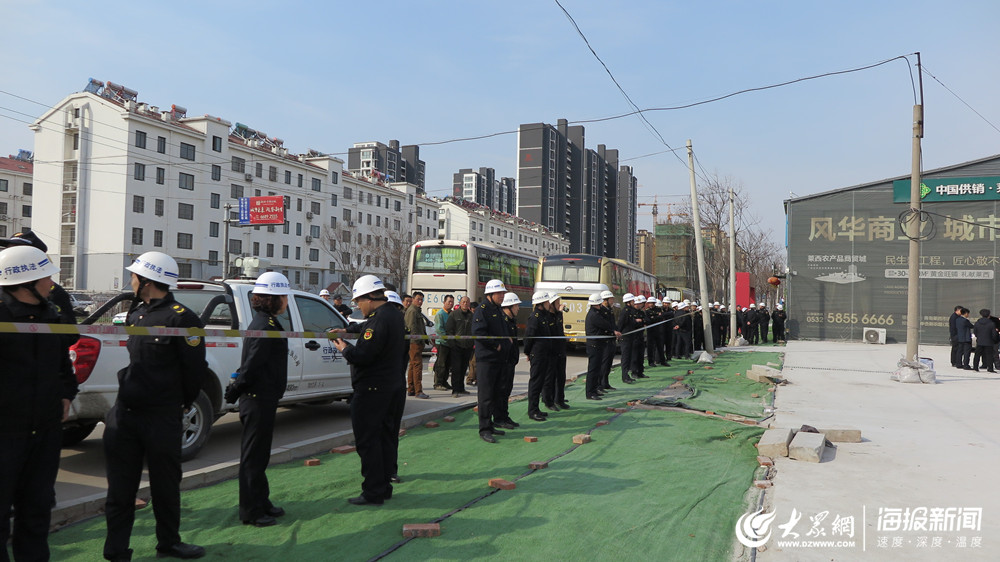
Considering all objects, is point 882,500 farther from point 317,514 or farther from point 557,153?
point 557,153

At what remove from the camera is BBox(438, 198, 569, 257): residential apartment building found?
293ft

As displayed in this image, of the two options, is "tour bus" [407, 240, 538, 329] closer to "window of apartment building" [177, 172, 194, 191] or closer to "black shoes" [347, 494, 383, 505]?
"black shoes" [347, 494, 383, 505]

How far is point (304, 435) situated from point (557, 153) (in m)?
105

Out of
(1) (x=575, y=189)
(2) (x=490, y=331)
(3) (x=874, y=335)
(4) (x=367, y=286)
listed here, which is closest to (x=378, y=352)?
(4) (x=367, y=286)

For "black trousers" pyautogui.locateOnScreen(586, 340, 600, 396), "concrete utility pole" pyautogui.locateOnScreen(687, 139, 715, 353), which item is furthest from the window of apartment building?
"black trousers" pyautogui.locateOnScreen(586, 340, 600, 396)

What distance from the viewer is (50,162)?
52.2 meters

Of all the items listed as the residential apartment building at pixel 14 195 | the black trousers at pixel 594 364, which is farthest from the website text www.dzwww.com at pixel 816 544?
the residential apartment building at pixel 14 195

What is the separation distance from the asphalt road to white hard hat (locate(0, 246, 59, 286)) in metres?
2.03

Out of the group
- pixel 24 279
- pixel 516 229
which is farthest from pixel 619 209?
pixel 24 279

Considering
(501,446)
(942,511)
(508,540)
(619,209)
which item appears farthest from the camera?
(619,209)

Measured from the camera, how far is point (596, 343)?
11.6m

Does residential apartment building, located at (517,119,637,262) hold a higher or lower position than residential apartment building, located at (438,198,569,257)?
higher

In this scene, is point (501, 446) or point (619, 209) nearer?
point (501, 446)

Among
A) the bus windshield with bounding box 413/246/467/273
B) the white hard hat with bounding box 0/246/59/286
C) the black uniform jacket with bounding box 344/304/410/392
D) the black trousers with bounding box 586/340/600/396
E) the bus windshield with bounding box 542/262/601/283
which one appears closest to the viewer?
the white hard hat with bounding box 0/246/59/286
